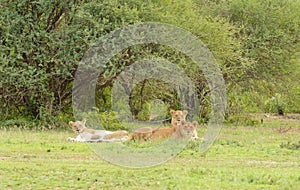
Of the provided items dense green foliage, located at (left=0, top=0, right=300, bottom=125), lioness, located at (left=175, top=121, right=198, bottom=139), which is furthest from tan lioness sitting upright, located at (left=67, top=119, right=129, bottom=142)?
dense green foliage, located at (left=0, top=0, right=300, bottom=125)

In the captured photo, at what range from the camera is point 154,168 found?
38.7 feet

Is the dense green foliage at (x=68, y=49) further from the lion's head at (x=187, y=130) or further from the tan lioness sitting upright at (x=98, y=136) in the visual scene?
the lion's head at (x=187, y=130)

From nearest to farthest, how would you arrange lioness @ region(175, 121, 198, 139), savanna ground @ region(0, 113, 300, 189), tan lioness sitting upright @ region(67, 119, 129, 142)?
savanna ground @ region(0, 113, 300, 189) → lioness @ region(175, 121, 198, 139) → tan lioness sitting upright @ region(67, 119, 129, 142)

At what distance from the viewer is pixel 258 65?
26750 millimetres

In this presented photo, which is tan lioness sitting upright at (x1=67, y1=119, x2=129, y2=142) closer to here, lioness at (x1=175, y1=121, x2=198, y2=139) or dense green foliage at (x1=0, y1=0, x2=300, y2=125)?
lioness at (x1=175, y1=121, x2=198, y2=139)

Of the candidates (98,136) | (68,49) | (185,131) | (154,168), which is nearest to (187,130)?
(185,131)

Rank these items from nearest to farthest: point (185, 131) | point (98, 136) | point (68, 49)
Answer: point (185, 131)
point (98, 136)
point (68, 49)

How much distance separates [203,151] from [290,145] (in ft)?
8.63

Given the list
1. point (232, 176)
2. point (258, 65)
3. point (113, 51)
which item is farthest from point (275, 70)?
point (232, 176)

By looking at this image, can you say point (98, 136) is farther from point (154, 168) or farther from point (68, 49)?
point (68, 49)

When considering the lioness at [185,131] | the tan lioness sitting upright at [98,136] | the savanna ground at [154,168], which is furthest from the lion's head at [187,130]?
the tan lioness sitting upright at [98,136]

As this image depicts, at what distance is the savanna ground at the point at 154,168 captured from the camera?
10.1 m

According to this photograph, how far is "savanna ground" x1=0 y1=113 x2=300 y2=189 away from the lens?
33.2 feet

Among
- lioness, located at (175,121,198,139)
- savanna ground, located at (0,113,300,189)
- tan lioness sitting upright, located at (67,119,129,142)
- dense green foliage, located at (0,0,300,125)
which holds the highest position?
dense green foliage, located at (0,0,300,125)
